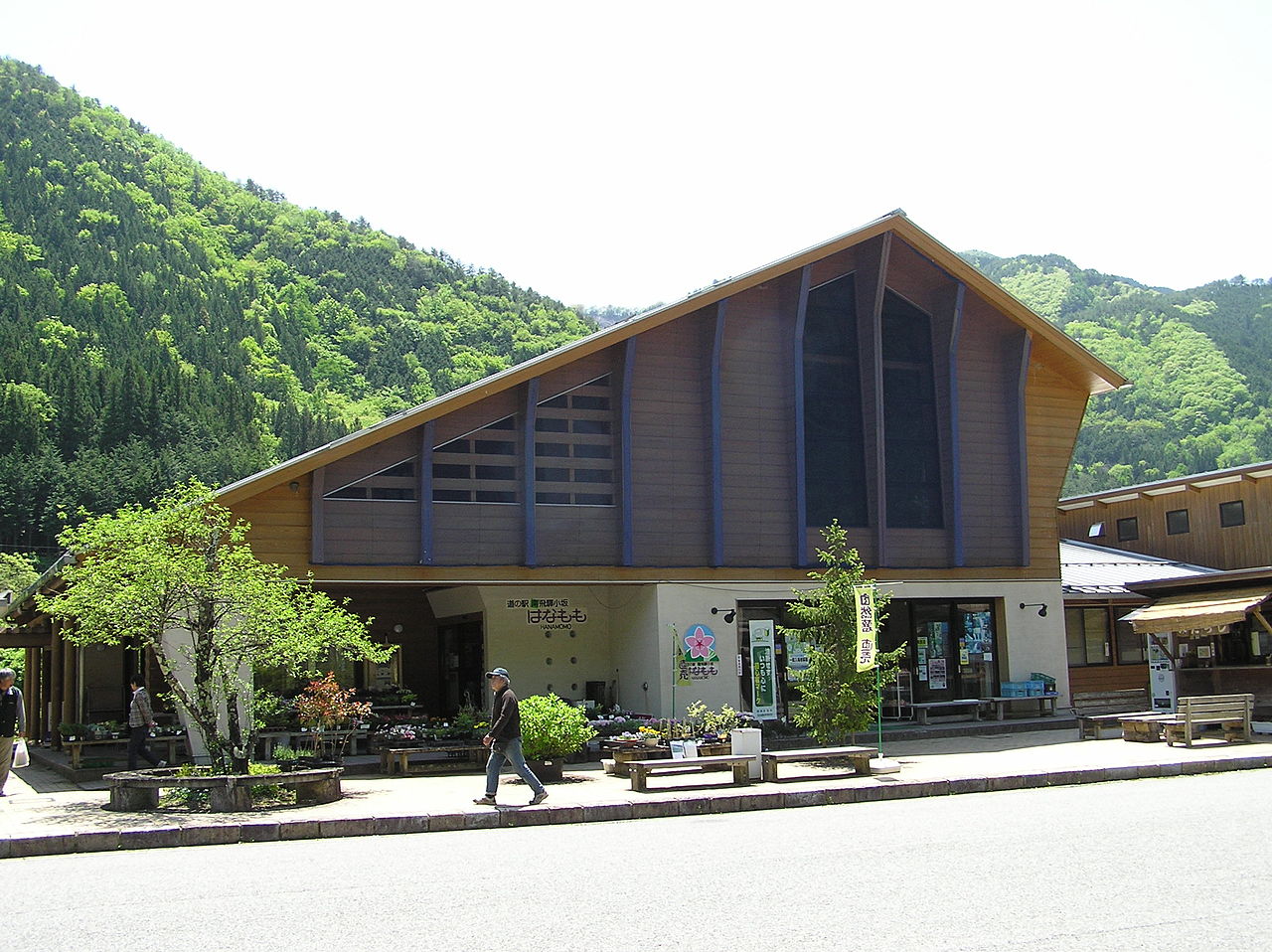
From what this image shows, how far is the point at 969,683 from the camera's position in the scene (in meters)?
25.9

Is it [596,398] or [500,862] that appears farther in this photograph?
[596,398]

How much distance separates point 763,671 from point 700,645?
1731 millimetres

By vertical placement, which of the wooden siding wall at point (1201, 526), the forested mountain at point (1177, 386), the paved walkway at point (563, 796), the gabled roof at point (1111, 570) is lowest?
the paved walkway at point (563, 796)

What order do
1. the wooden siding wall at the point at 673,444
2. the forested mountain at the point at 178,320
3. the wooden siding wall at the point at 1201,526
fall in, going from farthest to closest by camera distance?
1. the forested mountain at the point at 178,320
2. the wooden siding wall at the point at 1201,526
3. the wooden siding wall at the point at 673,444

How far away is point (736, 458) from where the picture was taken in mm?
23391

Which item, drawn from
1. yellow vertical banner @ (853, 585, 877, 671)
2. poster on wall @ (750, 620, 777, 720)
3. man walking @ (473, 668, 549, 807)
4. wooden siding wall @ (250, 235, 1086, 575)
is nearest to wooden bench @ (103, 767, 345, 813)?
man walking @ (473, 668, 549, 807)

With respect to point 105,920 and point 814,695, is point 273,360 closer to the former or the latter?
point 814,695

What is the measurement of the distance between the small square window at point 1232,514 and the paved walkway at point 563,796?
9844 mm

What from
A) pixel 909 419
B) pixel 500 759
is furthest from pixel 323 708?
pixel 909 419

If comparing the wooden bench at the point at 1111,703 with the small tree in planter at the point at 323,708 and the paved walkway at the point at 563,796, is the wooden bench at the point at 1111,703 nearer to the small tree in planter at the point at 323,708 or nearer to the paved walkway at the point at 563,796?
the paved walkway at the point at 563,796

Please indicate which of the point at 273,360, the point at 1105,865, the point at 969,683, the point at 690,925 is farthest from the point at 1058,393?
the point at 273,360

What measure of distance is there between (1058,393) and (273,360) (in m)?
81.5

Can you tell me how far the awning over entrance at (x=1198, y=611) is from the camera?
22.4 metres

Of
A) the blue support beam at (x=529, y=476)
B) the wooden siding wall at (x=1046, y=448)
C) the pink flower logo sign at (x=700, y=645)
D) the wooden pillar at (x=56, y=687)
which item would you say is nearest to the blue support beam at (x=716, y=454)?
the pink flower logo sign at (x=700, y=645)
